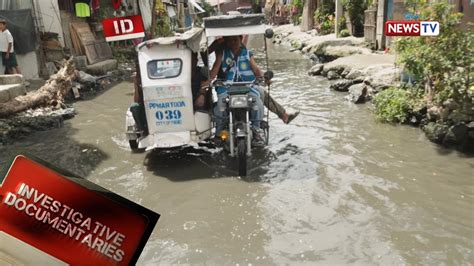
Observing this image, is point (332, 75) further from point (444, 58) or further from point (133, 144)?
point (133, 144)

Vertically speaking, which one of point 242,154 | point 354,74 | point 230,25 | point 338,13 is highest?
point 230,25

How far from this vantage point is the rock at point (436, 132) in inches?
299

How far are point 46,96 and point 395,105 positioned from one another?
8.29 m

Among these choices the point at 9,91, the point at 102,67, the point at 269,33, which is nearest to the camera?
the point at 269,33

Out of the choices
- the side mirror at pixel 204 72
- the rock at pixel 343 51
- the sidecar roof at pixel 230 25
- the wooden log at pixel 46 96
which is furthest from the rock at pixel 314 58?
the sidecar roof at pixel 230 25

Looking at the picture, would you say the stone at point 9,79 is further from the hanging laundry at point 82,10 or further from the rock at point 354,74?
the rock at point 354,74

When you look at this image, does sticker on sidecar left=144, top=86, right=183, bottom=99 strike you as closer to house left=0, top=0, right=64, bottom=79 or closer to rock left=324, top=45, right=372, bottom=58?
house left=0, top=0, right=64, bottom=79

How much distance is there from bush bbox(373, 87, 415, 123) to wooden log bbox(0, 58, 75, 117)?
7954 millimetres

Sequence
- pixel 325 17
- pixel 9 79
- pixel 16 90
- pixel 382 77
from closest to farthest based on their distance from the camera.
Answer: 1. pixel 16 90
2. pixel 9 79
3. pixel 382 77
4. pixel 325 17

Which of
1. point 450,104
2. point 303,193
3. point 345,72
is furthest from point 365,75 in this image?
point 303,193

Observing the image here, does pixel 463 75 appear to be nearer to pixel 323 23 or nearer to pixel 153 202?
pixel 153 202

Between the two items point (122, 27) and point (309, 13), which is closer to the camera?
point (122, 27)

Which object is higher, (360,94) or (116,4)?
(116,4)

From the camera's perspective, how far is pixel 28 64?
13.6m
